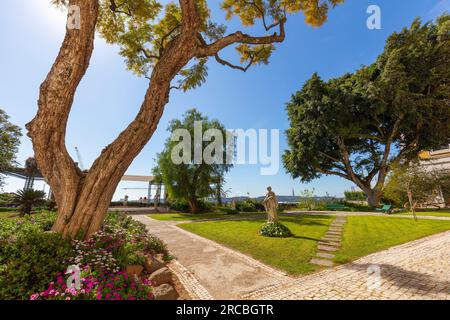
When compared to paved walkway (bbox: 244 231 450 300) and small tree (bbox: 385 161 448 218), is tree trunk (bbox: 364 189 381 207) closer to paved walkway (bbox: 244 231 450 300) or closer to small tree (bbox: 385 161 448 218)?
small tree (bbox: 385 161 448 218)

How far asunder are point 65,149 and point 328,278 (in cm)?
740

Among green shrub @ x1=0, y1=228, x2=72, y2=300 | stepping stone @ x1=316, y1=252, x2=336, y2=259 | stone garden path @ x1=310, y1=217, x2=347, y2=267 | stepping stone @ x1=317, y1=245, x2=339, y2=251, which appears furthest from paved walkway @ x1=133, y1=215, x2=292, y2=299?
stepping stone @ x1=317, y1=245, x2=339, y2=251

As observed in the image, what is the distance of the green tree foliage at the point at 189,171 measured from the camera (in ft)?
73.5

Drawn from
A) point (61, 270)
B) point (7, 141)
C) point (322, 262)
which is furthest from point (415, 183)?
point (7, 141)

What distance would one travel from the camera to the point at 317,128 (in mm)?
25188

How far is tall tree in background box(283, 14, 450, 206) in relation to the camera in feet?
71.0

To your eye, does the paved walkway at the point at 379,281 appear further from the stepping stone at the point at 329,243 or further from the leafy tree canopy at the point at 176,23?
the leafy tree canopy at the point at 176,23

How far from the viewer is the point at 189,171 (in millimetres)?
22812

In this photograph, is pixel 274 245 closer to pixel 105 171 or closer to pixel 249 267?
pixel 249 267

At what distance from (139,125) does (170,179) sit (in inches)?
720

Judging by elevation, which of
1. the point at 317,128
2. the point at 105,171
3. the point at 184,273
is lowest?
the point at 184,273

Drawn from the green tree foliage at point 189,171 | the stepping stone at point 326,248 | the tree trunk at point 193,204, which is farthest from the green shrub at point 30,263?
the tree trunk at point 193,204

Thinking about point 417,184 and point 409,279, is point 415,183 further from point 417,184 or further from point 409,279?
point 409,279
